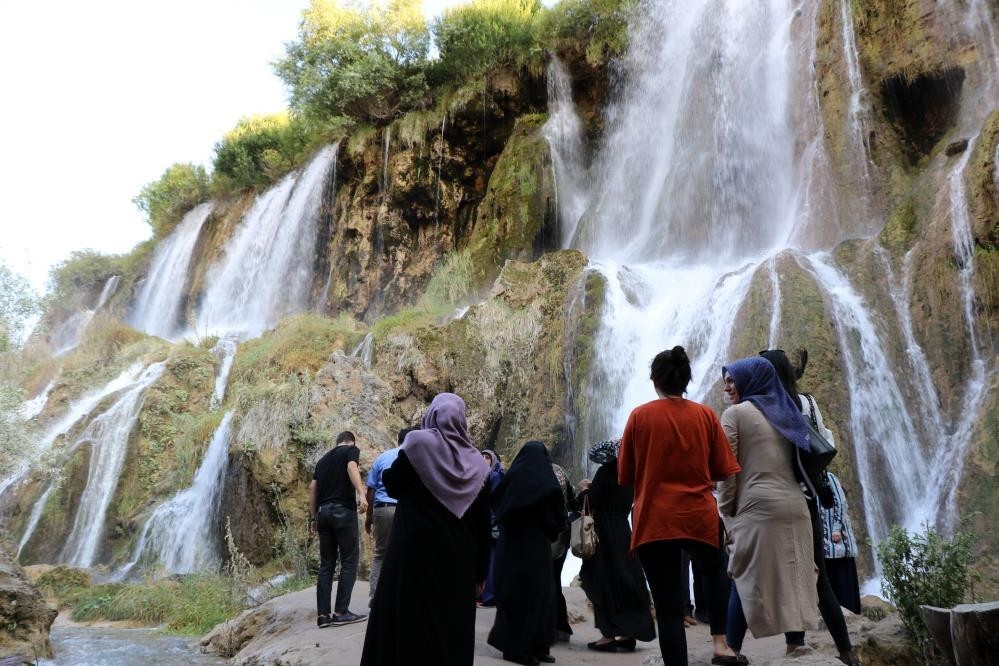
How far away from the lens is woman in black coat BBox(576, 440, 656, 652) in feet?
19.1

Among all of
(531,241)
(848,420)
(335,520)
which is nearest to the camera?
(335,520)

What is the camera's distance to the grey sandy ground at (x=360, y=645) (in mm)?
4883

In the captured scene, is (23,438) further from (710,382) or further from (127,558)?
(710,382)

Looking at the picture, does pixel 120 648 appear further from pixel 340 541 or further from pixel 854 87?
pixel 854 87

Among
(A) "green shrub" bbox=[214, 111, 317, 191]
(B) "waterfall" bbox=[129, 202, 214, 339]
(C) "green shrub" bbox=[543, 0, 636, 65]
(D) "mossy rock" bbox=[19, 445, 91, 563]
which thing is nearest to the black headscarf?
(D) "mossy rock" bbox=[19, 445, 91, 563]

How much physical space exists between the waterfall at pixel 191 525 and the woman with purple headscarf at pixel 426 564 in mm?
9518

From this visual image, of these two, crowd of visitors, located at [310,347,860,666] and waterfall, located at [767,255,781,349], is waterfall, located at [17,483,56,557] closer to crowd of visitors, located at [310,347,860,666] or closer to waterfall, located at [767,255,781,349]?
crowd of visitors, located at [310,347,860,666]

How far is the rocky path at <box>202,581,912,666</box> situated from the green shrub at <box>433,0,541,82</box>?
53.7ft

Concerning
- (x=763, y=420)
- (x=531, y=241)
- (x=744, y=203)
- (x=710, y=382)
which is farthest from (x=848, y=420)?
(x=531, y=241)

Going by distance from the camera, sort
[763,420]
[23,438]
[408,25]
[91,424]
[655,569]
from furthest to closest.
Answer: [408,25], [91,424], [23,438], [763,420], [655,569]

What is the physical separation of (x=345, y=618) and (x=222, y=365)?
41.5 ft

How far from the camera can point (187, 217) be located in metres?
31.3

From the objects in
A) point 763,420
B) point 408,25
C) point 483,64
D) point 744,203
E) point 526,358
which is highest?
point 408,25

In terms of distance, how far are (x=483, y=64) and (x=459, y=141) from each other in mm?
2133
